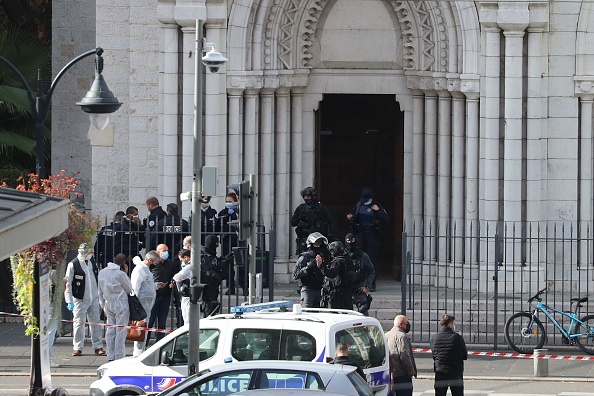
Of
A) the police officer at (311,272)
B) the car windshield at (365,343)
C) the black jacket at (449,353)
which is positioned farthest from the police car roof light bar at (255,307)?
the police officer at (311,272)

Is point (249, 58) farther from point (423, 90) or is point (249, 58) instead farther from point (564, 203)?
point (564, 203)

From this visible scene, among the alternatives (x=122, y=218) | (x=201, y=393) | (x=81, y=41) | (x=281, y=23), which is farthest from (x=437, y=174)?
(x=201, y=393)

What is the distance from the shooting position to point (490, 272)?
2448 cm

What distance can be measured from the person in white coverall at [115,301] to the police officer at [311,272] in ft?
7.78

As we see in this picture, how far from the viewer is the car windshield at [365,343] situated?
55.7 feet

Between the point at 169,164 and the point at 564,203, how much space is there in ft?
20.6

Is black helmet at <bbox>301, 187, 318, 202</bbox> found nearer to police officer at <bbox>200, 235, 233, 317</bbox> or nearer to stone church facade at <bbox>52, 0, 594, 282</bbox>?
stone church facade at <bbox>52, 0, 594, 282</bbox>

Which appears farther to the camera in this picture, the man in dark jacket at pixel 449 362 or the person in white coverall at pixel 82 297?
the person in white coverall at pixel 82 297

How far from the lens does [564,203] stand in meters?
24.8

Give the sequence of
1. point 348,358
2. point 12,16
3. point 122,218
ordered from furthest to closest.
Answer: point 12,16
point 122,218
point 348,358

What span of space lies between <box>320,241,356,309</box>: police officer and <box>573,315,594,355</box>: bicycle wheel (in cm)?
326

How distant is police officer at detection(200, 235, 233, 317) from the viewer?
21.8m

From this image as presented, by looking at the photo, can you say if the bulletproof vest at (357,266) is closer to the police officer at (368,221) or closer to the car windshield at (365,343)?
the police officer at (368,221)

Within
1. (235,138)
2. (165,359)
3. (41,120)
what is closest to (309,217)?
(235,138)
